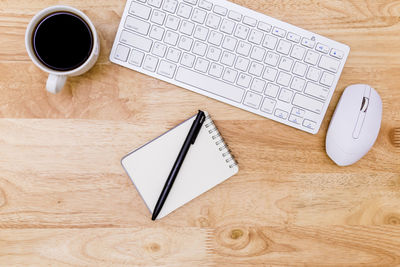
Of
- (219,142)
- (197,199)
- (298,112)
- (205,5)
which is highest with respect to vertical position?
(205,5)

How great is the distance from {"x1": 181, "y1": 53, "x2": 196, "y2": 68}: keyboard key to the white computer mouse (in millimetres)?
303

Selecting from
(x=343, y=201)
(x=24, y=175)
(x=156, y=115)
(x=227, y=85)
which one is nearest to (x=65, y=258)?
(x=24, y=175)

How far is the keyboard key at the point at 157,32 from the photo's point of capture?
2.15 ft

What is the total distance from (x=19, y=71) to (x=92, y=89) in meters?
0.15

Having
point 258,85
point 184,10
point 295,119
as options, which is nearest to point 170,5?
point 184,10

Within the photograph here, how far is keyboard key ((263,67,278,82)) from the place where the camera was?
0.67m

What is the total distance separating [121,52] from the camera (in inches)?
26.0

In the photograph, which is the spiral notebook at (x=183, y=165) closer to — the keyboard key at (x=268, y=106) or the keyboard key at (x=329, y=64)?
the keyboard key at (x=268, y=106)

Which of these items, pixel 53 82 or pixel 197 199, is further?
pixel 197 199

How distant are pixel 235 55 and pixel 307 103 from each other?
17 centimetres

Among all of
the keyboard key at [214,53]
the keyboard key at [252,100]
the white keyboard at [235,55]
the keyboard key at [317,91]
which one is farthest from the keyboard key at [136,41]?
the keyboard key at [317,91]

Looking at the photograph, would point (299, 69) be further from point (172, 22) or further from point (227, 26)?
point (172, 22)

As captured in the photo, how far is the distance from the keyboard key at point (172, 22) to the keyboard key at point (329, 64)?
0.96 feet

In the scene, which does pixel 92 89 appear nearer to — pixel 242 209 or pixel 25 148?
pixel 25 148
